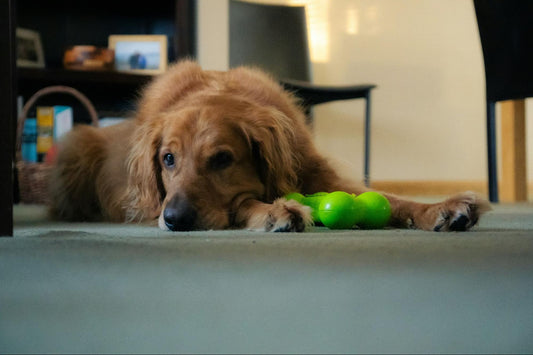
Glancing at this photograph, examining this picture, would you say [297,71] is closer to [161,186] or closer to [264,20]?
[264,20]

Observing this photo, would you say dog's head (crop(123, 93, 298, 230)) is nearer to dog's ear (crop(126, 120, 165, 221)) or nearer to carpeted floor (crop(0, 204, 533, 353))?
dog's ear (crop(126, 120, 165, 221))

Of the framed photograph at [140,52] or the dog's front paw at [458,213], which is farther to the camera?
the framed photograph at [140,52]

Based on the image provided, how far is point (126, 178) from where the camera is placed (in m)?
1.92

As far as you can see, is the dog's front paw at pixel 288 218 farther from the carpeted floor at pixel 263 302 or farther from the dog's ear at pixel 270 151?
the carpeted floor at pixel 263 302

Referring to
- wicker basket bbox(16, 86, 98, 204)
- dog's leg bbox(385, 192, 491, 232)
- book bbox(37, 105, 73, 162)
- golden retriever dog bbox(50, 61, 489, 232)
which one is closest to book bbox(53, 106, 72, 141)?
book bbox(37, 105, 73, 162)

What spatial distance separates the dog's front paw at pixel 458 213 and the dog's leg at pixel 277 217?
291mm

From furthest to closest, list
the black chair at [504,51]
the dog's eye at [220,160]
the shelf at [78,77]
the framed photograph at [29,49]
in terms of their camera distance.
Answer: the framed photograph at [29,49]
the shelf at [78,77]
the black chair at [504,51]
the dog's eye at [220,160]

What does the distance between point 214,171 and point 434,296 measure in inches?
34.6

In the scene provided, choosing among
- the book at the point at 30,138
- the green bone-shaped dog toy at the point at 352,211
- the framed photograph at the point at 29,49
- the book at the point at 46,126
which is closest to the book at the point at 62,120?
the book at the point at 46,126

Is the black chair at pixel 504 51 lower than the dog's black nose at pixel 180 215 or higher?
higher

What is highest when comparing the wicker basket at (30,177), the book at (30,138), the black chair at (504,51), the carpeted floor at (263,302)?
the black chair at (504,51)

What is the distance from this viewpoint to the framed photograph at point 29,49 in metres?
3.92

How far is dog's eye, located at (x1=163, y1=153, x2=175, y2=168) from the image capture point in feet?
5.24

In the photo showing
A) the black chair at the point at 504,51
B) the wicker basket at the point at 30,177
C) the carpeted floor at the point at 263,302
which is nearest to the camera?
the carpeted floor at the point at 263,302
